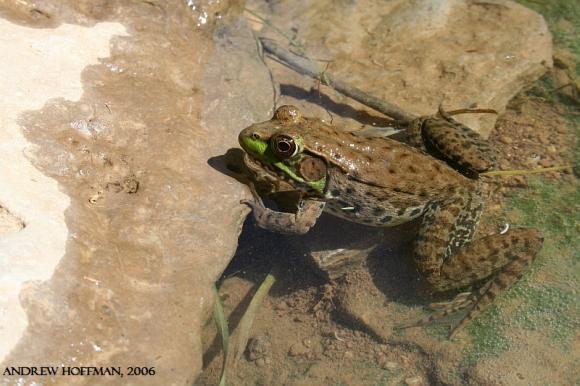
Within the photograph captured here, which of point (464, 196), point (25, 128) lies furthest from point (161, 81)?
point (464, 196)

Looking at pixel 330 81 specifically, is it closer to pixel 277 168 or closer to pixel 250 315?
pixel 277 168

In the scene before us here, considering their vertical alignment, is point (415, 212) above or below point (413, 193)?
below

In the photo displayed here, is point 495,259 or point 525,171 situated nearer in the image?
point 495,259

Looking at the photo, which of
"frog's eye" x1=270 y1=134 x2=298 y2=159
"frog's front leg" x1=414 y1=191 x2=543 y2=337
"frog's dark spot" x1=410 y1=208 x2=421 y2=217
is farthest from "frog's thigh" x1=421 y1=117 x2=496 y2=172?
"frog's eye" x1=270 y1=134 x2=298 y2=159

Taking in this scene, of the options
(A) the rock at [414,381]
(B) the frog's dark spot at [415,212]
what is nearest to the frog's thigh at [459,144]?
(B) the frog's dark spot at [415,212]

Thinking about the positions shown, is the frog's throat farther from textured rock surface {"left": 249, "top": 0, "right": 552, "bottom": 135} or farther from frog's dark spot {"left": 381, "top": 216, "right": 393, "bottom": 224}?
textured rock surface {"left": 249, "top": 0, "right": 552, "bottom": 135}

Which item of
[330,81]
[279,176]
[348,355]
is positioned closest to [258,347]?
[348,355]
